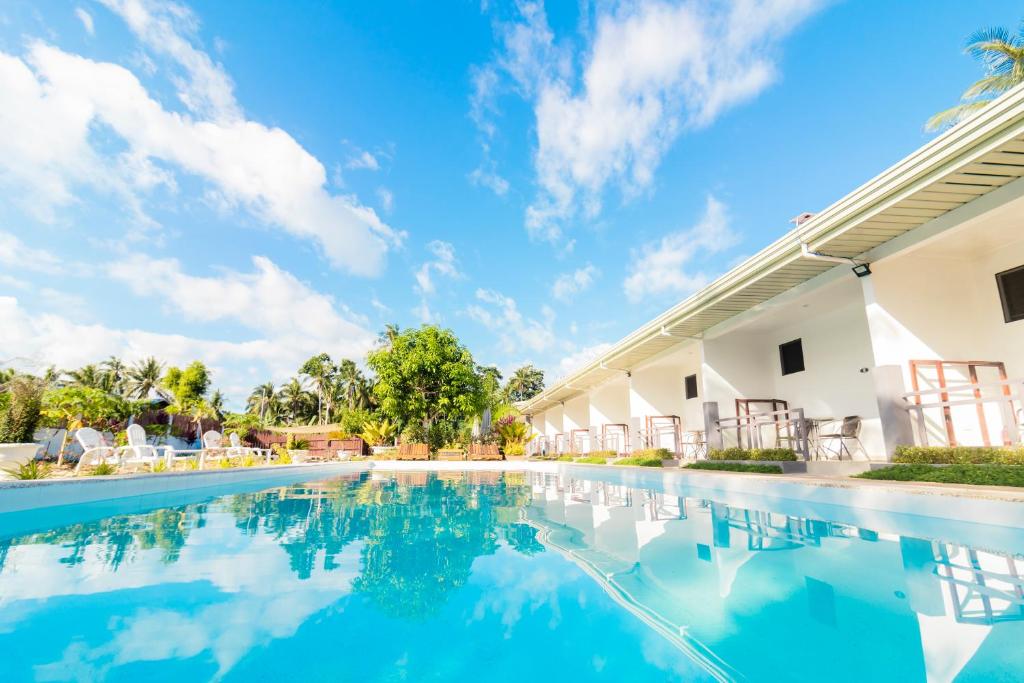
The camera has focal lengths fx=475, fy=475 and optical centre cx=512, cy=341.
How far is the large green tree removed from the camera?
78.5ft

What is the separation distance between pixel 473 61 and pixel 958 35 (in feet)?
55.2

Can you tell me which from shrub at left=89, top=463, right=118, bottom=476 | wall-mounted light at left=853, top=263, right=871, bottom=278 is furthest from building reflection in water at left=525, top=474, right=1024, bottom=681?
shrub at left=89, top=463, right=118, bottom=476

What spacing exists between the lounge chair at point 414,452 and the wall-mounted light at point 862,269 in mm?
18844

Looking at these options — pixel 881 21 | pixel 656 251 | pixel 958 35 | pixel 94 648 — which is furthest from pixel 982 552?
pixel 656 251

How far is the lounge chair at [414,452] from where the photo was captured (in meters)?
22.5

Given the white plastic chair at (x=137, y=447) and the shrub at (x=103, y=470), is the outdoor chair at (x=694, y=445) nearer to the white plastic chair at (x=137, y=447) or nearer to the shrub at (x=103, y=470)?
the white plastic chair at (x=137, y=447)

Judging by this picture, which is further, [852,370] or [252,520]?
[852,370]

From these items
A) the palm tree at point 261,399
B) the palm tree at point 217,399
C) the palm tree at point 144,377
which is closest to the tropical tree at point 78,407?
the palm tree at point 144,377

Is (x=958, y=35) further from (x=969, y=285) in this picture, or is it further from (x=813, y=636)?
(x=813, y=636)

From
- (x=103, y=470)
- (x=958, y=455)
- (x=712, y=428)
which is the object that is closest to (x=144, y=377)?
(x=103, y=470)

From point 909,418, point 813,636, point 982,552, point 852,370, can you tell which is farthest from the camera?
point 852,370

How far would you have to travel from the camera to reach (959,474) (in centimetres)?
541

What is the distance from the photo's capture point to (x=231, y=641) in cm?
221

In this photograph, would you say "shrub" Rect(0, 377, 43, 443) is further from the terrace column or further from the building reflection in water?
the terrace column
